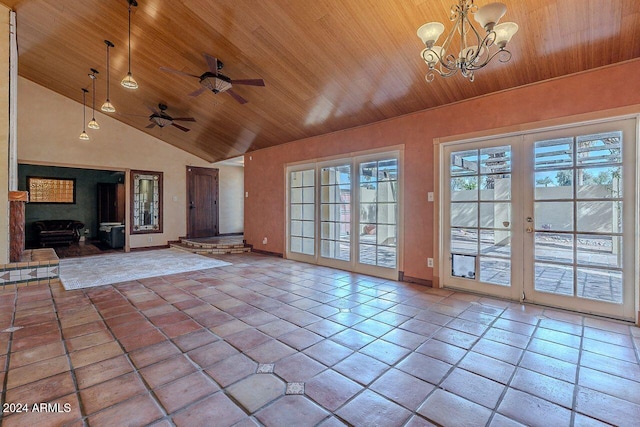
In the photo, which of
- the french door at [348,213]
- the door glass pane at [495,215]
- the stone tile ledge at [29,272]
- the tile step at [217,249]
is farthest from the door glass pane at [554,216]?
the stone tile ledge at [29,272]

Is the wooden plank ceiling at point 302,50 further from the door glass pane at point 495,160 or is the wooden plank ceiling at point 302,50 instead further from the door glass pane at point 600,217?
the door glass pane at point 600,217

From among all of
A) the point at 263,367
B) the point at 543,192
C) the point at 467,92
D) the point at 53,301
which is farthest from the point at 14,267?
the point at 543,192

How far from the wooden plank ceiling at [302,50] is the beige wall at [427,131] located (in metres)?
0.14

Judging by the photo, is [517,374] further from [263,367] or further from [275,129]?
[275,129]

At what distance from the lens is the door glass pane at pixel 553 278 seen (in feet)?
10.8

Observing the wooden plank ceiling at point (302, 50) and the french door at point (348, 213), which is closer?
the wooden plank ceiling at point (302, 50)

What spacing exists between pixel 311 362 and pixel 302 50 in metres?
3.37

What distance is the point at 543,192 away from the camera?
3.43 meters

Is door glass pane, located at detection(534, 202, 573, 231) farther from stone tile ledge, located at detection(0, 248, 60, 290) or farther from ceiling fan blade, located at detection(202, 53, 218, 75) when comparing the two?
stone tile ledge, located at detection(0, 248, 60, 290)

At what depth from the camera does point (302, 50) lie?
11.8 feet

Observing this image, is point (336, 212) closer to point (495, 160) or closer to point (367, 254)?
point (367, 254)

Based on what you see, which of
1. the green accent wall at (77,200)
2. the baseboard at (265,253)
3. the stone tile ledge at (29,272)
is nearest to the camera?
the stone tile ledge at (29,272)

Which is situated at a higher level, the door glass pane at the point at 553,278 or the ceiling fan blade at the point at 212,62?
the ceiling fan blade at the point at 212,62

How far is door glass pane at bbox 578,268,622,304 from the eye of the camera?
120 inches
